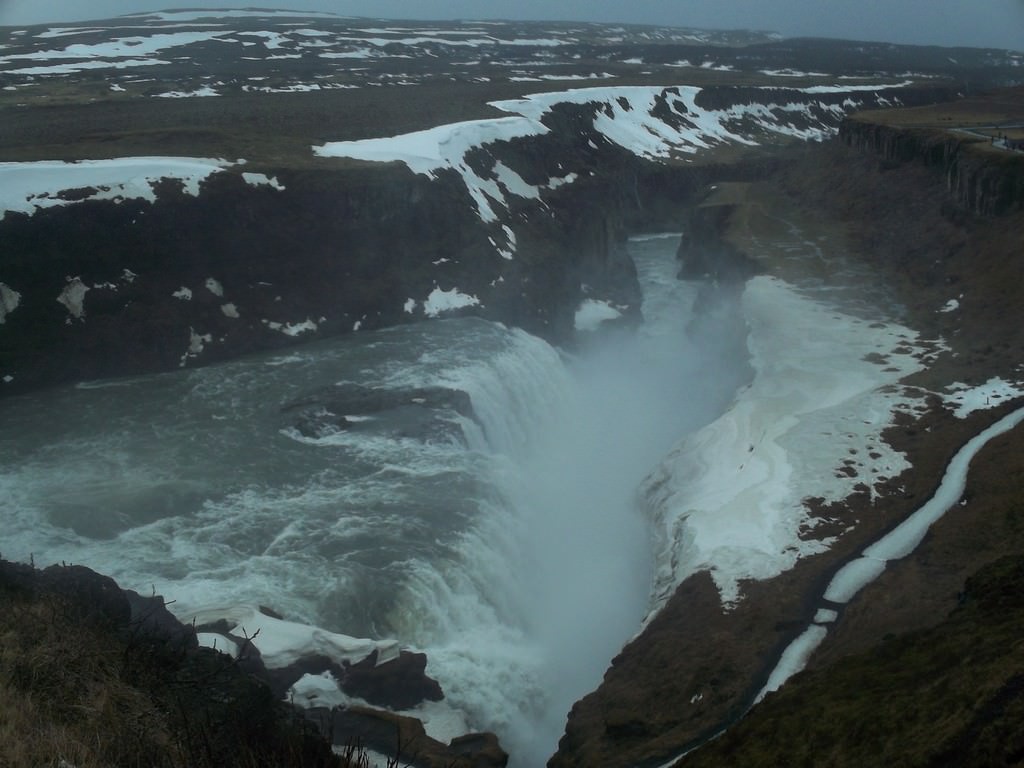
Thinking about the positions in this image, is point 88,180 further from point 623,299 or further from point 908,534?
point 908,534

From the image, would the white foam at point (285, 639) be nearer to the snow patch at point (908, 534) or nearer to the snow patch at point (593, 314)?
the snow patch at point (908, 534)

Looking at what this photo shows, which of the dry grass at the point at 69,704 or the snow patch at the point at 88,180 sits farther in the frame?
the snow patch at the point at 88,180

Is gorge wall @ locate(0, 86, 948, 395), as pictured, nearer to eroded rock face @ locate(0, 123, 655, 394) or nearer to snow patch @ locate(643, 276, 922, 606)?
eroded rock face @ locate(0, 123, 655, 394)

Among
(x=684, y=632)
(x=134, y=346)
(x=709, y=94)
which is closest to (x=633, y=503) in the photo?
(x=684, y=632)

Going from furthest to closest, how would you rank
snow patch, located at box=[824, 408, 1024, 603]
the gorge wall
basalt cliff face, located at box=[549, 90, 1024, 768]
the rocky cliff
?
the rocky cliff
the gorge wall
snow patch, located at box=[824, 408, 1024, 603]
basalt cliff face, located at box=[549, 90, 1024, 768]

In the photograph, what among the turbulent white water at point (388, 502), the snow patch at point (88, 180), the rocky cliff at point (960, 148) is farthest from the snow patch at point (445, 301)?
the rocky cliff at point (960, 148)

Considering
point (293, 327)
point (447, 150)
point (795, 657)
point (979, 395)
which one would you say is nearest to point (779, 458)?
point (979, 395)

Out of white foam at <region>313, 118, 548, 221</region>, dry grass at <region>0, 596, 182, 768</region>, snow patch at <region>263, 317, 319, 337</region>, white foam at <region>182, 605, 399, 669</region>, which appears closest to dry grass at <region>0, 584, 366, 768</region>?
dry grass at <region>0, 596, 182, 768</region>

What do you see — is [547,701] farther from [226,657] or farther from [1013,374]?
[1013,374]

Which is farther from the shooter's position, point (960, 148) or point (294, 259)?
point (960, 148)
